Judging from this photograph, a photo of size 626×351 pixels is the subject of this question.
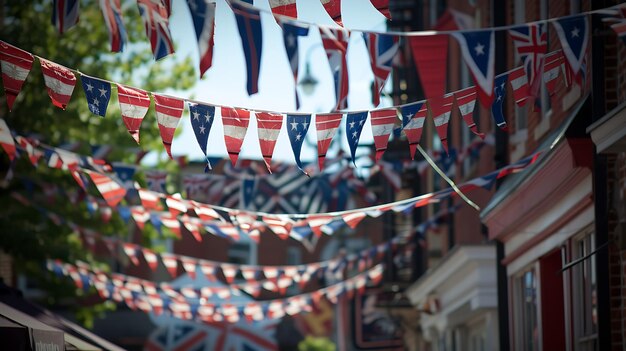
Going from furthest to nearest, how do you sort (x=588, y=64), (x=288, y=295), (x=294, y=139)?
(x=288, y=295), (x=588, y=64), (x=294, y=139)

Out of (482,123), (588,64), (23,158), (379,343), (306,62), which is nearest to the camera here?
(588,64)

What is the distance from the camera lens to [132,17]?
24141 mm

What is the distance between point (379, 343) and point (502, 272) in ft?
59.5

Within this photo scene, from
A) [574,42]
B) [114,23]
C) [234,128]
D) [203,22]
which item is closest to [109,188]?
[234,128]

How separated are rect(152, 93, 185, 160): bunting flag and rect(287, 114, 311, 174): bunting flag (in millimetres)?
905


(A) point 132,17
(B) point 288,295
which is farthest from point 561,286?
(B) point 288,295

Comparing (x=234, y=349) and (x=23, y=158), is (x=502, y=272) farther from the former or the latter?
(x=234, y=349)

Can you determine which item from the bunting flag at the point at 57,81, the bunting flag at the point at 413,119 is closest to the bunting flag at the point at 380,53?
the bunting flag at the point at 413,119

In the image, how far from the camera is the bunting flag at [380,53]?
9398 millimetres

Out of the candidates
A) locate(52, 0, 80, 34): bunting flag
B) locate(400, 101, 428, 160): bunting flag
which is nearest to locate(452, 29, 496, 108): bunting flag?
locate(400, 101, 428, 160): bunting flag

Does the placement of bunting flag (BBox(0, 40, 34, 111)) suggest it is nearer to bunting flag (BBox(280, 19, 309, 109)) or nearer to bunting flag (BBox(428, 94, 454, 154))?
bunting flag (BBox(280, 19, 309, 109))

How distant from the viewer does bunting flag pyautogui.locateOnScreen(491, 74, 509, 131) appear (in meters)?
9.50

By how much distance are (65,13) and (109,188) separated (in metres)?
4.48

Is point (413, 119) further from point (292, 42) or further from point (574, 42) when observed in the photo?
point (292, 42)
